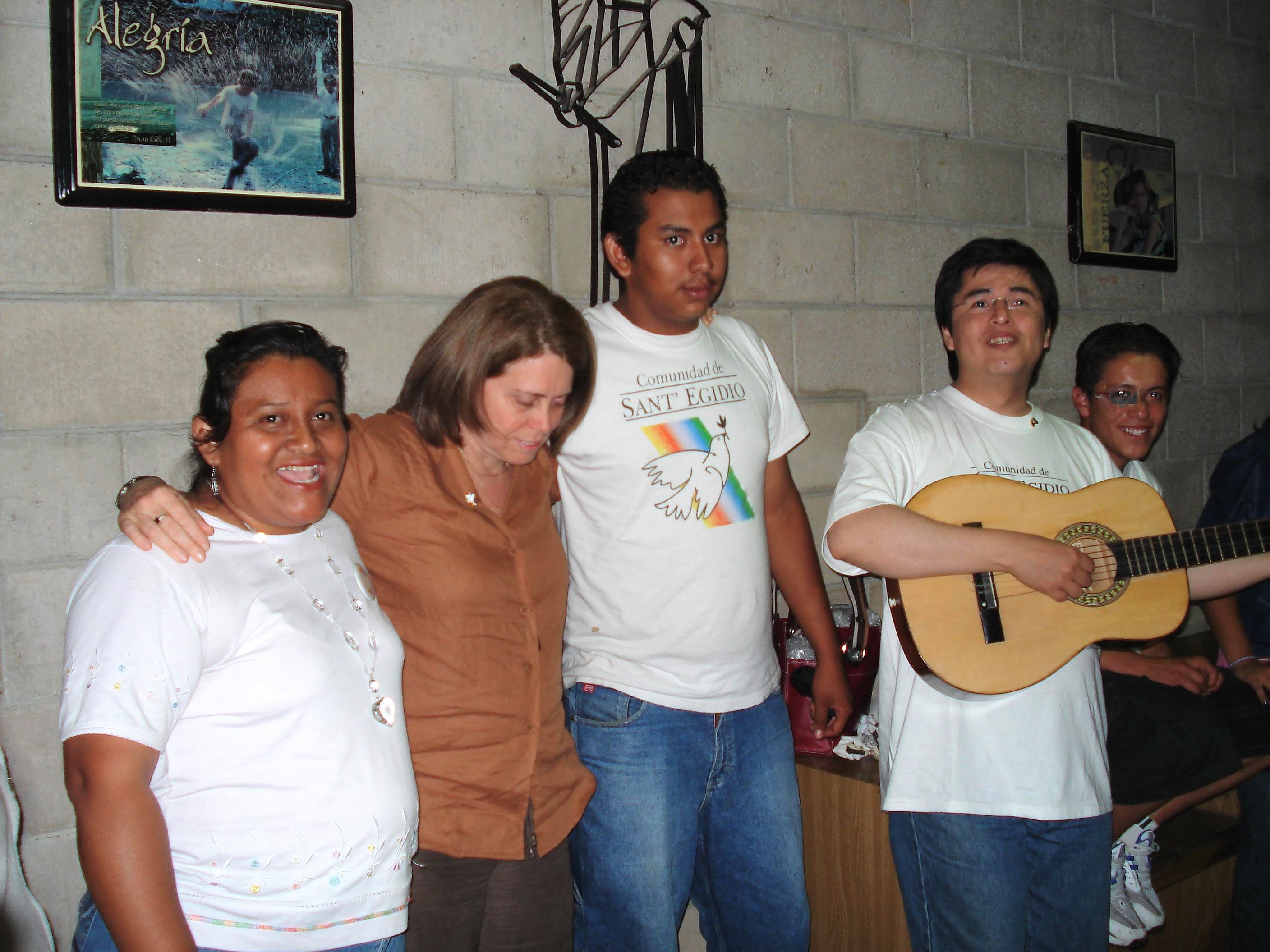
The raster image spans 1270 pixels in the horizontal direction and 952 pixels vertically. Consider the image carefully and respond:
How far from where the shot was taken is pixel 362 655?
1.17 meters

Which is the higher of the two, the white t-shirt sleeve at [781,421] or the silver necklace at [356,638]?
the white t-shirt sleeve at [781,421]

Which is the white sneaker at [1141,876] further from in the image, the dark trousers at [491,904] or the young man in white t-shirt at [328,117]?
the young man in white t-shirt at [328,117]

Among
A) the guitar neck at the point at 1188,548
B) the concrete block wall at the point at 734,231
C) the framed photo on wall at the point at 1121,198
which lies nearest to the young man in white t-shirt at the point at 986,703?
the guitar neck at the point at 1188,548

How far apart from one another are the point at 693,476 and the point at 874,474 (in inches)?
12.3

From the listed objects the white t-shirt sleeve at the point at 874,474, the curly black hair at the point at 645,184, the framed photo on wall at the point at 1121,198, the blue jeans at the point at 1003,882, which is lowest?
the blue jeans at the point at 1003,882

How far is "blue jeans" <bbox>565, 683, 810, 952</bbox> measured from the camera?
1.54m

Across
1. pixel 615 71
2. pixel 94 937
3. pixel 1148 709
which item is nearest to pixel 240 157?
pixel 615 71

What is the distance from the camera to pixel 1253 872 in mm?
2201

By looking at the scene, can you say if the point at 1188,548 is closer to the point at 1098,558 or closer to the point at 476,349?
the point at 1098,558

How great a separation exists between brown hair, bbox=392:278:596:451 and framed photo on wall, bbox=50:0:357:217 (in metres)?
0.46

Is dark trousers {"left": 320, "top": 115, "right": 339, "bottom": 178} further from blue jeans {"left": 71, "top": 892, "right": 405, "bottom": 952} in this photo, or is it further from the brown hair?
blue jeans {"left": 71, "top": 892, "right": 405, "bottom": 952}

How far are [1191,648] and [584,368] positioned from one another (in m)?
2.33

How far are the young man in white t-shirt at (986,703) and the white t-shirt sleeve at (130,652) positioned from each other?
1.03 meters

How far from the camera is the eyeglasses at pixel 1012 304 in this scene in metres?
1.71
